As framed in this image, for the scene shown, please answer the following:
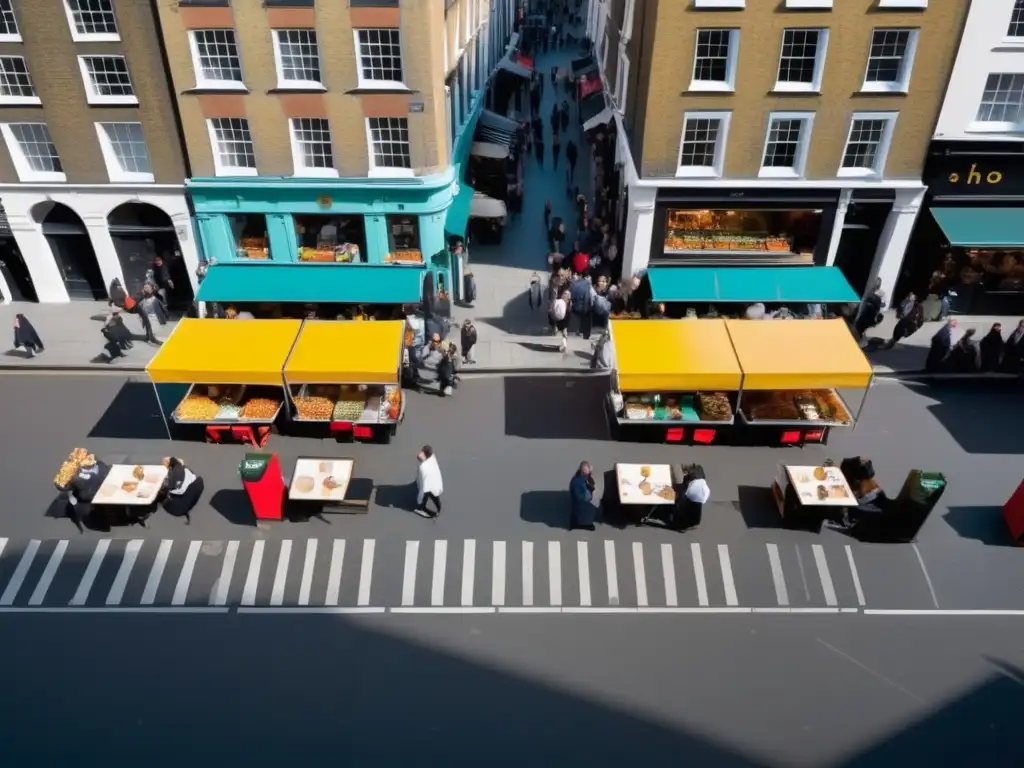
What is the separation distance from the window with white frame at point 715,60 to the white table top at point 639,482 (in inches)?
498

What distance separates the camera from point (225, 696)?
13781mm

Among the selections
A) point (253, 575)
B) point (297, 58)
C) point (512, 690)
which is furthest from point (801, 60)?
point (253, 575)

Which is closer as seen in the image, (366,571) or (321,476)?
(366,571)

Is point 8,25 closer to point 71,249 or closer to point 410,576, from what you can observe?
point 71,249

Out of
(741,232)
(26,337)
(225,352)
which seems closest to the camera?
(225,352)

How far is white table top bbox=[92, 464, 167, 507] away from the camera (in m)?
16.8

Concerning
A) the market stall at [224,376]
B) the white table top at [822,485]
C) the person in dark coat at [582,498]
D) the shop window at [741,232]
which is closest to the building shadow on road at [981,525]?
the white table top at [822,485]

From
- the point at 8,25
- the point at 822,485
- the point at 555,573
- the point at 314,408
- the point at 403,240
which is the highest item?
the point at 8,25

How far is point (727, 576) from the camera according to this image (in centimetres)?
1636

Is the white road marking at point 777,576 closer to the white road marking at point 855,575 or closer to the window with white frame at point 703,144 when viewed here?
the white road marking at point 855,575

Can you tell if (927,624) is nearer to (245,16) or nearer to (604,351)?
(604,351)

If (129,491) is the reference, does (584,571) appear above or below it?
below

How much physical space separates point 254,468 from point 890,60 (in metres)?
22.0

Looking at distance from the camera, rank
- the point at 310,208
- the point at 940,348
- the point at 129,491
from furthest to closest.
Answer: the point at 310,208 < the point at 940,348 < the point at 129,491
